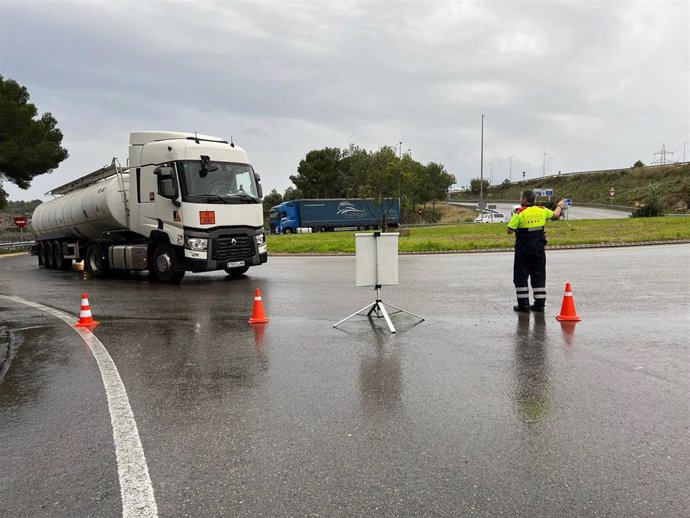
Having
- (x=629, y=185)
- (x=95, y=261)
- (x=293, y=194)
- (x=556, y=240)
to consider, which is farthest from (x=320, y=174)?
(x=95, y=261)

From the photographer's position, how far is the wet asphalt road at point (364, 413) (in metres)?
2.83

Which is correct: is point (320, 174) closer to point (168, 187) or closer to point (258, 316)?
point (168, 187)

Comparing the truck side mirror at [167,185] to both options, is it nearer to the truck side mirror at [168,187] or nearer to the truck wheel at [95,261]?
the truck side mirror at [168,187]

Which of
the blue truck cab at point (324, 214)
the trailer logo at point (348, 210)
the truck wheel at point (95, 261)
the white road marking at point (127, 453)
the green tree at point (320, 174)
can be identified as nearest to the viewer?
the white road marking at point (127, 453)

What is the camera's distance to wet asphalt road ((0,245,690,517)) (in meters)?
2.83

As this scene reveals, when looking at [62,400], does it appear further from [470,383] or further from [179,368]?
[470,383]

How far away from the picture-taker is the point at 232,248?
1339cm

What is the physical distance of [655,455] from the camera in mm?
3230

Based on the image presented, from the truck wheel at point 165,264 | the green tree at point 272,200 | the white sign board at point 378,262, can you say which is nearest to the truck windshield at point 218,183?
the truck wheel at point 165,264

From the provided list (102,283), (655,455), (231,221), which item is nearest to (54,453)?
(655,455)

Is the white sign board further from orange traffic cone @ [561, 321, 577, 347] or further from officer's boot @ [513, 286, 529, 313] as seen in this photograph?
orange traffic cone @ [561, 321, 577, 347]

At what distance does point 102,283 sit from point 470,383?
495 inches

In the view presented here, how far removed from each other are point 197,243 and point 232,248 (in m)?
0.99

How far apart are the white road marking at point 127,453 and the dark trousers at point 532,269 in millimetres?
6069
